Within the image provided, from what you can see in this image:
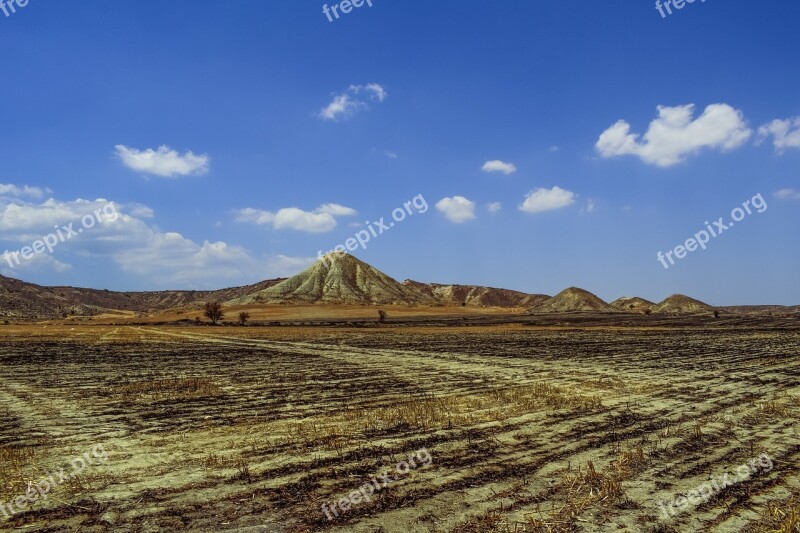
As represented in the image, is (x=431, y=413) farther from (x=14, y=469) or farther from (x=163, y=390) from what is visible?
(x=163, y=390)

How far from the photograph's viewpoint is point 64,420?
11.7 metres

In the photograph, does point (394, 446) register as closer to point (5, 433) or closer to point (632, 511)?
point (632, 511)

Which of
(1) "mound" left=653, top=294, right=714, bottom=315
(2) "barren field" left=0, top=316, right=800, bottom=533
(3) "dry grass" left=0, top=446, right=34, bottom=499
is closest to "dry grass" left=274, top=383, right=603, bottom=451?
(2) "barren field" left=0, top=316, right=800, bottom=533

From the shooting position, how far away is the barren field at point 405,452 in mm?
6098

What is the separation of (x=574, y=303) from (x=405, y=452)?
173 metres

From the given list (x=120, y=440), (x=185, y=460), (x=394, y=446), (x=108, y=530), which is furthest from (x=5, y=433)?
(x=394, y=446)

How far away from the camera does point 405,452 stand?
28.9 feet

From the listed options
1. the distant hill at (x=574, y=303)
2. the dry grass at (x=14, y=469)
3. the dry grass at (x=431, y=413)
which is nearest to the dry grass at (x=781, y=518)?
the dry grass at (x=431, y=413)

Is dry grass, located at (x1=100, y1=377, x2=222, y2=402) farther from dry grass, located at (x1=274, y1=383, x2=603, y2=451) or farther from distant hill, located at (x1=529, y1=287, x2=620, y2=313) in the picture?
distant hill, located at (x1=529, y1=287, x2=620, y2=313)

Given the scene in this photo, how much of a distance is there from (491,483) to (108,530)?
4.76 meters

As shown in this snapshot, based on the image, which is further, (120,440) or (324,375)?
(324,375)

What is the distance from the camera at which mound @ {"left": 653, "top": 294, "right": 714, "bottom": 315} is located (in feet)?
568

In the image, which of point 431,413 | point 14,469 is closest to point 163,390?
point 14,469

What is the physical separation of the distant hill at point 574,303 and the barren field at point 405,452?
512ft
